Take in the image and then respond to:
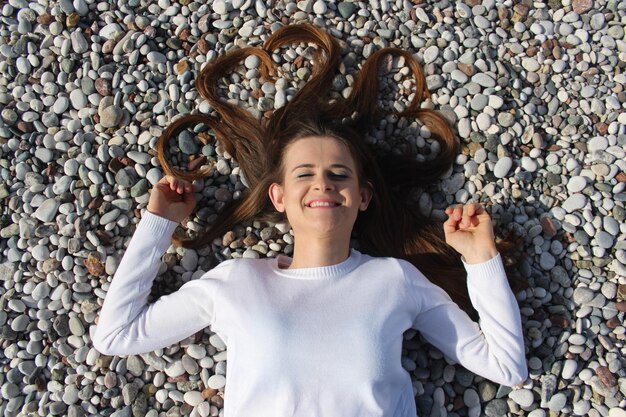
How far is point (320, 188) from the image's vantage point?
289 centimetres

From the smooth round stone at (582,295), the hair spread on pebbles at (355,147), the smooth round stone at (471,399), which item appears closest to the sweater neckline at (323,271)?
the hair spread on pebbles at (355,147)

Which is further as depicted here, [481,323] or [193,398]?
[193,398]

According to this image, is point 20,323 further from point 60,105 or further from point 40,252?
point 60,105

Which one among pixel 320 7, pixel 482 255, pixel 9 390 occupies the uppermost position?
pixel 320 7

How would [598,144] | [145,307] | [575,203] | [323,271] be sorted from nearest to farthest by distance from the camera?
1. [323,271]
2. [145,307]
3. [575,203]
4. [598,144]

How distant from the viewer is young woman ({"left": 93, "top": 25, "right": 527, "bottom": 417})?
2.79 metres

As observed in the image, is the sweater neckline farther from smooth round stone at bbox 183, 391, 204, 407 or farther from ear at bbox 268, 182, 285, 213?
smooth round stone at bbox 183, 391, 204, 407

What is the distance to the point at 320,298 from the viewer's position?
2.92 meters

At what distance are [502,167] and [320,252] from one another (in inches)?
44.2

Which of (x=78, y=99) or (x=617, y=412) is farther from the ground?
(x=78, y=99)

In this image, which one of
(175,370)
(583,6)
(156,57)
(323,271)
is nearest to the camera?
(323,271)

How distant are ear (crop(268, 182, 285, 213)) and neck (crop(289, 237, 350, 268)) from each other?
207 millimetres

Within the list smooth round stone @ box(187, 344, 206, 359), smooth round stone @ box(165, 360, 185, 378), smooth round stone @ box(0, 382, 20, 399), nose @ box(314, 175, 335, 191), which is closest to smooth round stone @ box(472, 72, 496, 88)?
nose @ box(314, 175, 335, 191)

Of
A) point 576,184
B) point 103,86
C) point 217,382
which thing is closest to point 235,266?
point 217,382
